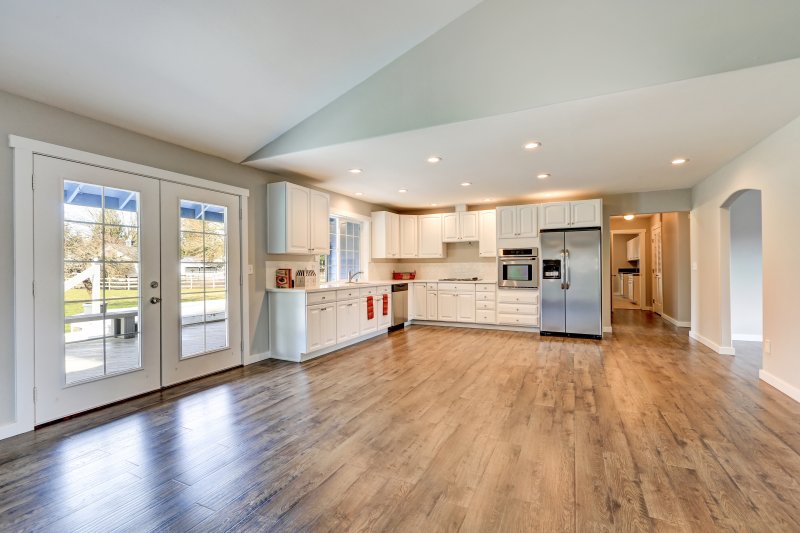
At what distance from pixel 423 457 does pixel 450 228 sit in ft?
17.8

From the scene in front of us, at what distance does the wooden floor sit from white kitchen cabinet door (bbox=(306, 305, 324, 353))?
2.17 feet

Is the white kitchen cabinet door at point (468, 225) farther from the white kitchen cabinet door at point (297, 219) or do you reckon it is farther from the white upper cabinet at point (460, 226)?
the white kitchen cabinet door at point (297, 219)

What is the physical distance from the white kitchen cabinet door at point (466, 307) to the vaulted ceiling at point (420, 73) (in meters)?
3.27

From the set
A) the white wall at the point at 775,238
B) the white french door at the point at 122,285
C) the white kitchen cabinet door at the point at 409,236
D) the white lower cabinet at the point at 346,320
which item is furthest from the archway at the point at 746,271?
the white french door at the point at 122,285

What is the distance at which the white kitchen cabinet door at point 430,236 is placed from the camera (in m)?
7.32

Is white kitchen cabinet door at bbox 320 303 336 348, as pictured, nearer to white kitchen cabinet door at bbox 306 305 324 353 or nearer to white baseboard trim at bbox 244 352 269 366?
white kitchen cabinet door at bbox 306 305 324 353

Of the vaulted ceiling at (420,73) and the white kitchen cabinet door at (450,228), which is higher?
the vaulted ceiling at (420,73)

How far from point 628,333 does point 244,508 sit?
21.2 feet

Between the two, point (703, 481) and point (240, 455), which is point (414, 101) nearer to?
point (240, 455)

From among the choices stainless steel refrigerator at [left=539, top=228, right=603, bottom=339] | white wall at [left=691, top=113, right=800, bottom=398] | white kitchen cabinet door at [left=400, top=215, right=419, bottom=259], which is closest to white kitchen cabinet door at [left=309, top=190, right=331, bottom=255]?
white kitchen cabinet door at [left=400, top=215, right=419, bottom=259]

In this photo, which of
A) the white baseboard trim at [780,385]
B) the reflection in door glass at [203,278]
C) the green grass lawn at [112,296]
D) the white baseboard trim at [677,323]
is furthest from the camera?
the white baseboard trim at [677,323]

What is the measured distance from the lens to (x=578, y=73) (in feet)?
8.75

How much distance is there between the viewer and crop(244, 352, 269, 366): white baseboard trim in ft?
14.4

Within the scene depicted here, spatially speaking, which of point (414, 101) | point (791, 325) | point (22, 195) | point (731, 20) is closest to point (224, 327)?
point (22, 195)
